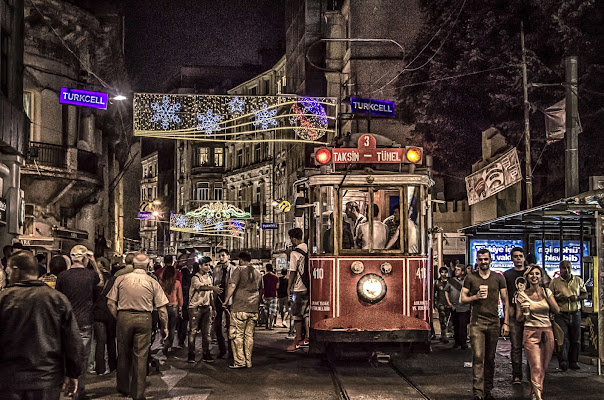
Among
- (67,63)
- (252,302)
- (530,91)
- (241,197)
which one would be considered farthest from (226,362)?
(241,197)

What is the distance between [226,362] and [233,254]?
58.5 metres

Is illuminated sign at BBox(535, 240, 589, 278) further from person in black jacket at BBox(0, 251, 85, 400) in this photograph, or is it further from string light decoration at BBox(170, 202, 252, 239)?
string light decoration at BBox(170, 202, 252, 239)

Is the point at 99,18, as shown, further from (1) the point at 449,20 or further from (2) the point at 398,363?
(2) the point at 398,363

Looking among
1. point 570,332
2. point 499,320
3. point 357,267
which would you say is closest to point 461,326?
point 570,332

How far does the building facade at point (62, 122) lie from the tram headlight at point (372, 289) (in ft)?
48.2

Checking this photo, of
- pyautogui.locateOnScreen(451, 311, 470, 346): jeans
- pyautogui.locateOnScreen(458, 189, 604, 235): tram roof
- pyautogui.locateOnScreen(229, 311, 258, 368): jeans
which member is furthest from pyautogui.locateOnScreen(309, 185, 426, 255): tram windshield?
pyautogui.locateOnScreen(451, 311, 470, 346): jeans

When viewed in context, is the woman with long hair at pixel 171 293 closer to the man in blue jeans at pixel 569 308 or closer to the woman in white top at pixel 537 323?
the man in blue jeans at pixel 569 308

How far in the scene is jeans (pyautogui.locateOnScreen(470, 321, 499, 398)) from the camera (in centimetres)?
1138

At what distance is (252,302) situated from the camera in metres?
14.9

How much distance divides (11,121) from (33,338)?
15556mm

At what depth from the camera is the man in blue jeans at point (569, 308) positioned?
15305mm

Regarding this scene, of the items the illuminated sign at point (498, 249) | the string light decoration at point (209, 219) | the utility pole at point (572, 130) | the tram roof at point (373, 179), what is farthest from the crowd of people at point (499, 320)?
the string light decoration at point (209, 219)

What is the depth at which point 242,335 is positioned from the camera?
1490 centimetres

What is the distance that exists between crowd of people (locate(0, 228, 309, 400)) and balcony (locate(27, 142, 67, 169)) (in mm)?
11359
